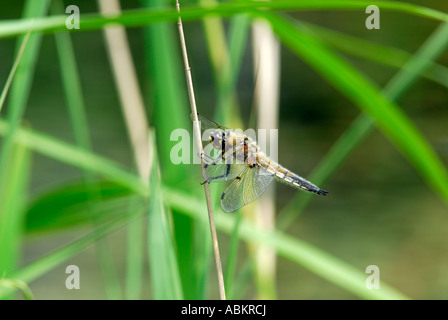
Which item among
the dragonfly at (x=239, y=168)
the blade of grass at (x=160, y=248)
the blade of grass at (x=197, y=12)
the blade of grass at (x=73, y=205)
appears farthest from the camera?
the blade of grass at (x=73, y=205)

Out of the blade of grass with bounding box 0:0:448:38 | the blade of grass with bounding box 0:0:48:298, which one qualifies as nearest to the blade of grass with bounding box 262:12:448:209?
the blade of grass with bounding box 0:0:448:38

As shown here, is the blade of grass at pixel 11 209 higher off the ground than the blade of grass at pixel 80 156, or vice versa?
the blade of grass at pixel 80 156

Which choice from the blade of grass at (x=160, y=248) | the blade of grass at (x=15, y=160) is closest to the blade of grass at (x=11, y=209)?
the blade of grass at (x=15, y=160)

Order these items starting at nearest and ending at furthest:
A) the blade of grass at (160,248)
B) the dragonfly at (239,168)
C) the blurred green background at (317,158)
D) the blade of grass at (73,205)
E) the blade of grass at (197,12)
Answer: the blade of grass at (197,12), the blade of grass at (160,248), the dragonfly at (239,168), the blade of grass at (73,205), the blurred green background at (317,158)

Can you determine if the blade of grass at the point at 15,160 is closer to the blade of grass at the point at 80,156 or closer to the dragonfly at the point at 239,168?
the blade of grass at the point at 80,156

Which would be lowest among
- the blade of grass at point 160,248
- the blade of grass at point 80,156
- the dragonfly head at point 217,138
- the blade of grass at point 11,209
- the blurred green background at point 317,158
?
the blade of grass at point 160,248

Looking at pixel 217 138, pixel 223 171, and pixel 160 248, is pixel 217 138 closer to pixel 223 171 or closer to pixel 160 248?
pixel 223 171

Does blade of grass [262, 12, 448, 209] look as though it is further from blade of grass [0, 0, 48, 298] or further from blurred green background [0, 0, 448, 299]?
blurred green background [0, 0, 448, 299]
